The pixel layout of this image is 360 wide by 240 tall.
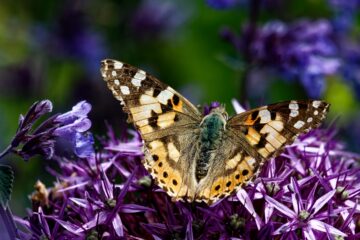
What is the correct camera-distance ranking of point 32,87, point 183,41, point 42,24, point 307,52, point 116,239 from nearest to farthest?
point 116,239 → point 307,52 → point 32,87 → point 42,24 → point 183,41

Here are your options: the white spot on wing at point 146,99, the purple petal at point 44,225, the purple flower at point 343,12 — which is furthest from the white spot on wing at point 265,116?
the purple flower at point 343,12

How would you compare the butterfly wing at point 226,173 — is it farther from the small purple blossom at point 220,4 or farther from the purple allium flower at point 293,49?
the small purple blossom at point 220,4

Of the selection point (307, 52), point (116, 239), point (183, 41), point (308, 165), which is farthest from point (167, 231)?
point (183, 41)

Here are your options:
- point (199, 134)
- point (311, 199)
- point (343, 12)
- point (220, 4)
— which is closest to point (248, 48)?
point (220, 4)

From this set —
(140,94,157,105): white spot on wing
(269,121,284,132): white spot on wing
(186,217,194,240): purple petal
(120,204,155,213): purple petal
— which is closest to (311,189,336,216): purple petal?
(269,121,284,132): white spot on wing

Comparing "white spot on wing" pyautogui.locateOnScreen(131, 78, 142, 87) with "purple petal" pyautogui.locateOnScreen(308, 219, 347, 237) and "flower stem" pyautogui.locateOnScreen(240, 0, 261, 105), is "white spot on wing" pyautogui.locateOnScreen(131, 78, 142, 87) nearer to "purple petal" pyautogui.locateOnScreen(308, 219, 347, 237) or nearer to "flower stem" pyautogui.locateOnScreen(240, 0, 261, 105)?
"purple petal" pyautogui.locateOnScreen(308, 219, 347, 237)

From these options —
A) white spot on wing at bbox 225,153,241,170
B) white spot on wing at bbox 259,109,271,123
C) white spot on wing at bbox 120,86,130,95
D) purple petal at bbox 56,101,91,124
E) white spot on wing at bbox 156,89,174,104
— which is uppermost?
white spot on wing at bbox 120,86,130,95

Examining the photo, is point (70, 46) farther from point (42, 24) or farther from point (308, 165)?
point (308, 165)
